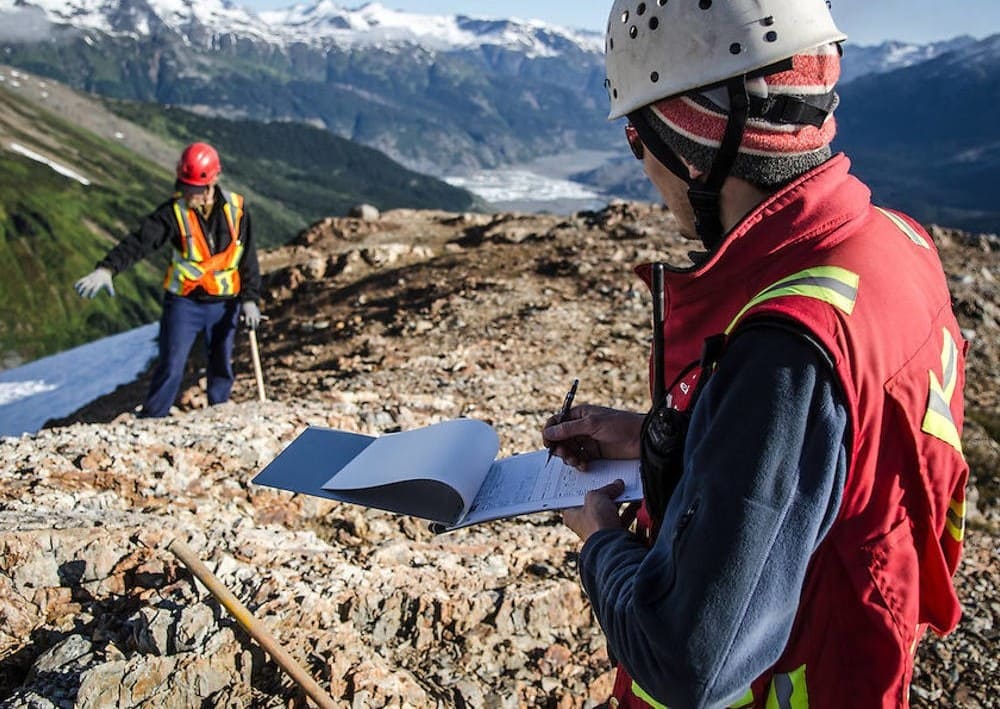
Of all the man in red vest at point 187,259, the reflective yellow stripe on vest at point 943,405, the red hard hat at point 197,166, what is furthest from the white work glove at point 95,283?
the reflective yellow stripe on vest at point 943,405

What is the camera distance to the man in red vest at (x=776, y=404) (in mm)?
1288

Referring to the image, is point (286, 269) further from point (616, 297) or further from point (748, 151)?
point (748, 151)

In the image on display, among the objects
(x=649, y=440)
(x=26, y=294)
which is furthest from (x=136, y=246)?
(x=26, y=294)

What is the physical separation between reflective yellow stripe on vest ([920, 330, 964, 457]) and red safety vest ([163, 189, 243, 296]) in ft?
22.0

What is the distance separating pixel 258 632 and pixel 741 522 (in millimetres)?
2371

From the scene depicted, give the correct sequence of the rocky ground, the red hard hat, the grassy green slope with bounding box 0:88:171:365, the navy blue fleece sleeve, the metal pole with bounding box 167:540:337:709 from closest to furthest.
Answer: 1. the navy blue fleece sleeve
2. the metal pole with bounding box 167:540:337:709
3. the rocky ground
4. the red hard hat
5. the grassy green slope with bounding box 0:88:171:365

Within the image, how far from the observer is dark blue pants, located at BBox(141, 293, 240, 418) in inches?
276

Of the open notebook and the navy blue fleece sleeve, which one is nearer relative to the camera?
the navy blue fleece sleeve

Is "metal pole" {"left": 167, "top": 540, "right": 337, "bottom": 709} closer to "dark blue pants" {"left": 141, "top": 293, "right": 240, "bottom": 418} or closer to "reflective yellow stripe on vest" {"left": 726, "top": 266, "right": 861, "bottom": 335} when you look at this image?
"reflective yellow stripe on vest" {"left": 726, "top": 266, "right": 861, "bottom": 335}

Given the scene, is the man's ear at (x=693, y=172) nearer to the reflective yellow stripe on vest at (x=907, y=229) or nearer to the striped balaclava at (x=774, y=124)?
the striped balaclava at (x=774, y=124)

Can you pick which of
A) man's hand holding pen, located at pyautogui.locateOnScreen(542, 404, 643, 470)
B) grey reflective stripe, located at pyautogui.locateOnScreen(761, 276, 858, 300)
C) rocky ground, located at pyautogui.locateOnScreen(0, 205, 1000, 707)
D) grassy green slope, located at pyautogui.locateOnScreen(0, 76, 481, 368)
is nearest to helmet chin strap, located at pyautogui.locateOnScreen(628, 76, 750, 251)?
grey reflective stripe, located at pyautogui.locateOnScreen(761, 276, 858, 300)

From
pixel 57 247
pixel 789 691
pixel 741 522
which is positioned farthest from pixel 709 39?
pixel 57 247

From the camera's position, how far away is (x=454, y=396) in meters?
7.37

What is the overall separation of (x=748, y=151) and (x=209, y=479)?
4.20m
